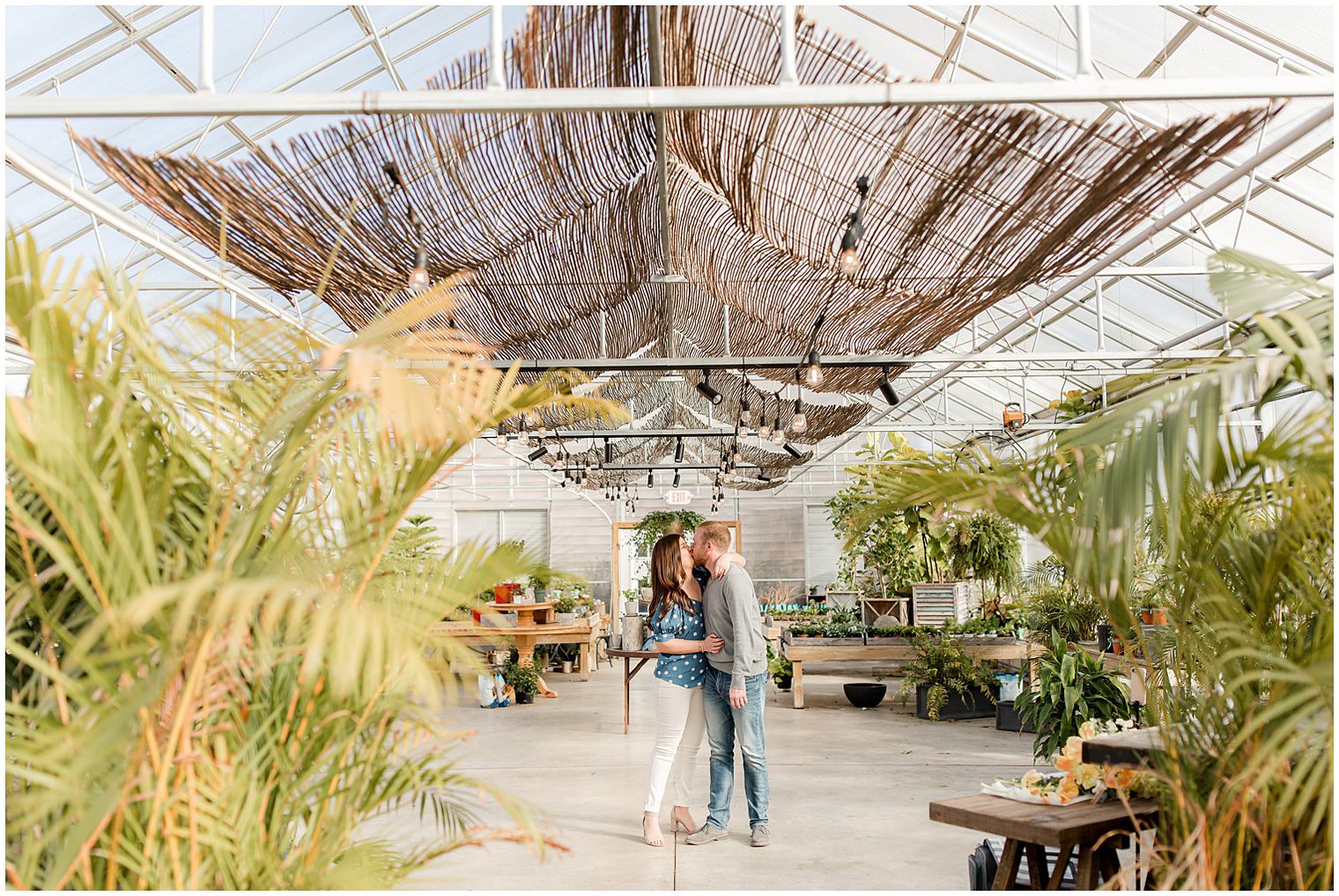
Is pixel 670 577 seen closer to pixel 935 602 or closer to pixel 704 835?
pixel 704 835

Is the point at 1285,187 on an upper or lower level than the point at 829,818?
upper

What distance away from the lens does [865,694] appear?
376 inches

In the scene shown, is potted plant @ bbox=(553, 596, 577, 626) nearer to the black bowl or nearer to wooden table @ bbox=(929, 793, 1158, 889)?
the black bowl

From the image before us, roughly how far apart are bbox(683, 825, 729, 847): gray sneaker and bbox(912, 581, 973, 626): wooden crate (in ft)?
21.0

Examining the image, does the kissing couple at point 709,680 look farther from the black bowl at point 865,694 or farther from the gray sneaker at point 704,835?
the black bowl at point 865,694

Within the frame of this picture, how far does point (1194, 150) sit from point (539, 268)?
3630 mm

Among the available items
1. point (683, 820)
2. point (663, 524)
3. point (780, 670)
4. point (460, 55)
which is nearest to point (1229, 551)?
point (683, 820)

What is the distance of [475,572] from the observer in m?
2.22

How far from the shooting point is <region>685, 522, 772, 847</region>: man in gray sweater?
447 cm

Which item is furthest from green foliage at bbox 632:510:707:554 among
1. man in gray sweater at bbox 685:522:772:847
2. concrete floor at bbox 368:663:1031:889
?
man in gray sweater at bbox 685:522:772:847

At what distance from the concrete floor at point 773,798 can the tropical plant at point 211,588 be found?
0.41m

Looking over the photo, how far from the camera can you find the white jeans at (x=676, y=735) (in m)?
4.57

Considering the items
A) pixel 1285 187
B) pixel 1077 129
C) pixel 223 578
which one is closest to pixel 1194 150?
pixel 1077 129

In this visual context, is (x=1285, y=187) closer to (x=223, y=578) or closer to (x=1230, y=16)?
(x=1230, y=16)
